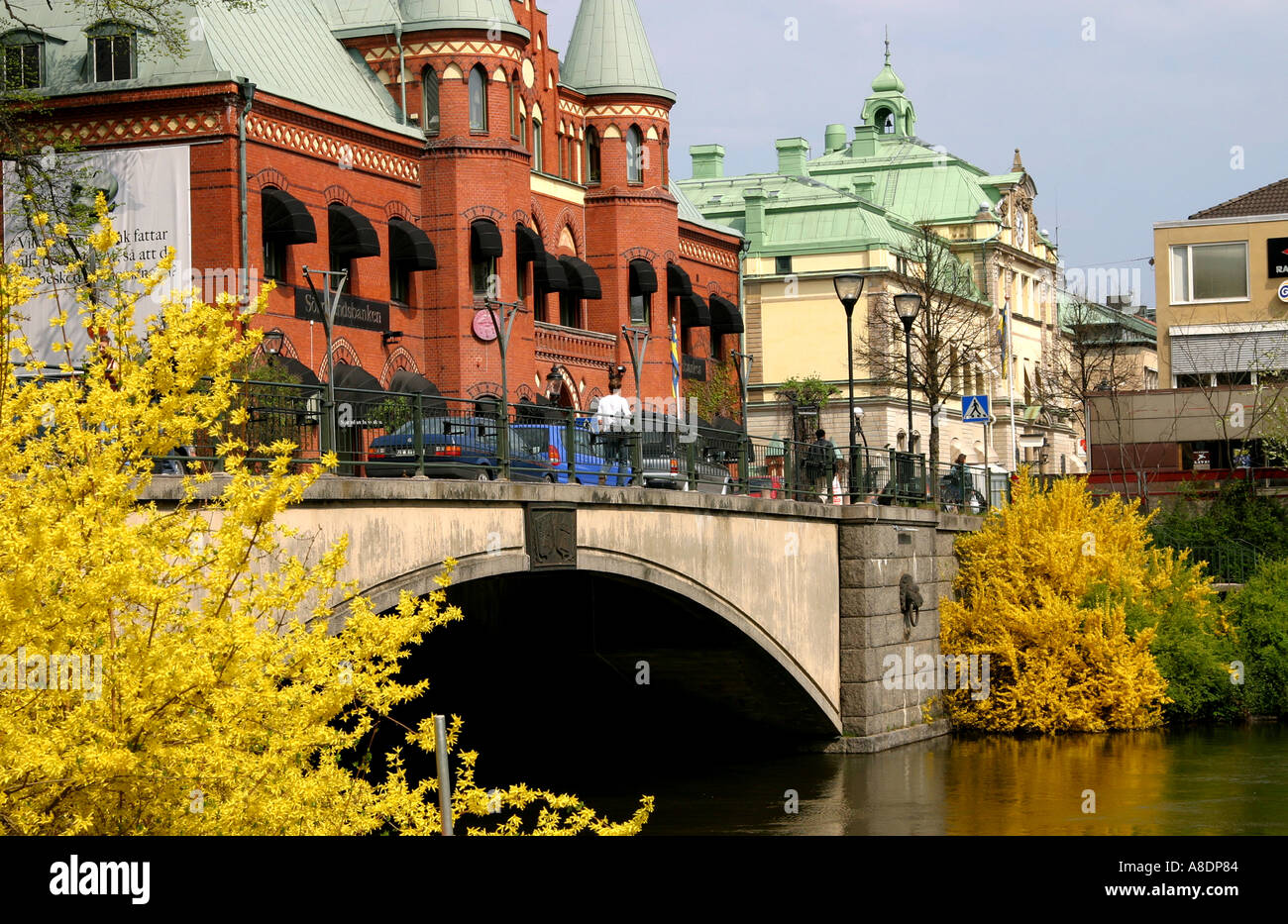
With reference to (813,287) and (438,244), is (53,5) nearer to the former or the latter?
(438,244)

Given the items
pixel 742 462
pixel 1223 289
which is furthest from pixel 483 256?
pixel 1223 289

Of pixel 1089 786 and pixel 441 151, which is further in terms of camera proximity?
pixel 441 151

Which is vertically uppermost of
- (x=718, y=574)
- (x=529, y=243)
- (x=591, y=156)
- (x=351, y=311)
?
(x=591, y=156)

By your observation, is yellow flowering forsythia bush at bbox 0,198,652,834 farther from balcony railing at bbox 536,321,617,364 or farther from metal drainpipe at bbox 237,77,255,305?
balcony railing at bbox 536,321,617,364

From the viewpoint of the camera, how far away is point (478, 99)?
45219 millimetres

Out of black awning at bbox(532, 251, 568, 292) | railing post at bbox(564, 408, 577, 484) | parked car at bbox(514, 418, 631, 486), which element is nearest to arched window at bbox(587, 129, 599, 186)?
black awning at bbox(532, 251, 568, 292)

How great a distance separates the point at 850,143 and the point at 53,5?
53880mm

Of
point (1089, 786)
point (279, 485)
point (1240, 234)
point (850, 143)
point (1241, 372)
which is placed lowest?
point (1089, 786)

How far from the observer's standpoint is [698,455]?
2472 cm

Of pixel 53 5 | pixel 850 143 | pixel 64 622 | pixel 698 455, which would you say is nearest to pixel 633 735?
pixel 698 455

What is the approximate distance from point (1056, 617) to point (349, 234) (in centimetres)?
1811

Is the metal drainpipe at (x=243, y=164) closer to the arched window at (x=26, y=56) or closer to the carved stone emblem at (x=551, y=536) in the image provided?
the arched window at (x=26, y=56)

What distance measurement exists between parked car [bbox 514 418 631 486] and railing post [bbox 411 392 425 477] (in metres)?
2.75

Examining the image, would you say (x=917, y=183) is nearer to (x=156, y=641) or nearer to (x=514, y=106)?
(x=514, y=106)
